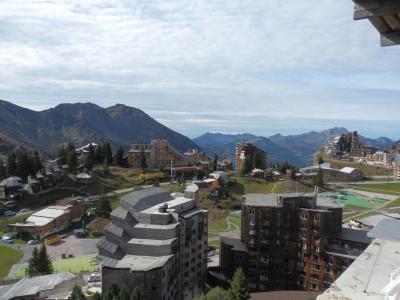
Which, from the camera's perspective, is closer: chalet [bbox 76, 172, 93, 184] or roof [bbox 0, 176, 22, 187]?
roof [bbox 0, 176, 22, 187]

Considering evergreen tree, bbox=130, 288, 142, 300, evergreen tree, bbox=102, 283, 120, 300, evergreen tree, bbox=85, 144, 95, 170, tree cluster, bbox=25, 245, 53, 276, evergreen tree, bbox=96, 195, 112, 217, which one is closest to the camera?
evergreen tree, bbox=130, 288, 142, 300

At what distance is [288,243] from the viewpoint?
163 feet

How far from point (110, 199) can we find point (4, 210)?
2096 cm

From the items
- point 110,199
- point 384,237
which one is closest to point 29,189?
point 110,199

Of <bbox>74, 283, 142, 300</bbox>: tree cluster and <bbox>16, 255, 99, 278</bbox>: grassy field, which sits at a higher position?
<bbox>74, 283, 142, 300</bbox>: tree cluster

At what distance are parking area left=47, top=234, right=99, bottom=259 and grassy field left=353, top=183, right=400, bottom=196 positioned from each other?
7709 centimetres

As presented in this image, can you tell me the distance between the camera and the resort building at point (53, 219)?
69.4 m

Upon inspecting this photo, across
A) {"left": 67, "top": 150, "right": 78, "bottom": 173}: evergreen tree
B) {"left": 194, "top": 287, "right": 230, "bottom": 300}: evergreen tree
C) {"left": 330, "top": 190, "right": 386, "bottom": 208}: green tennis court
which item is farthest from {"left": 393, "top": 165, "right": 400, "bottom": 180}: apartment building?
Result: {"left": 194, "top": 287, "right": 230, "bottom": 300}: evergreen tree

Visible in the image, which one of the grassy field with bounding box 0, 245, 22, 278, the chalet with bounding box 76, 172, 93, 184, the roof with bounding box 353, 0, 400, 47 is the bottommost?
the grassy field with bounding box 0, 245, 22, 278

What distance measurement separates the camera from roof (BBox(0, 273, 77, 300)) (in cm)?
4078

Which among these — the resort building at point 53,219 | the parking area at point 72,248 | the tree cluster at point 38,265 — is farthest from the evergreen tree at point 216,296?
the resort building at point 53,219

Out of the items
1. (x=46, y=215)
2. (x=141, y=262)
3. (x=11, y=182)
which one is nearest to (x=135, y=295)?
(x=141, y=262)

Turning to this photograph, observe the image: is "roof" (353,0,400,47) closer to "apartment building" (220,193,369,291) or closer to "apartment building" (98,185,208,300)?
"apartment building" (98,185,208,300)

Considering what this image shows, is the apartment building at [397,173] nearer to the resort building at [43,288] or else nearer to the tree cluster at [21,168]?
the tree cluster at [21,168]
